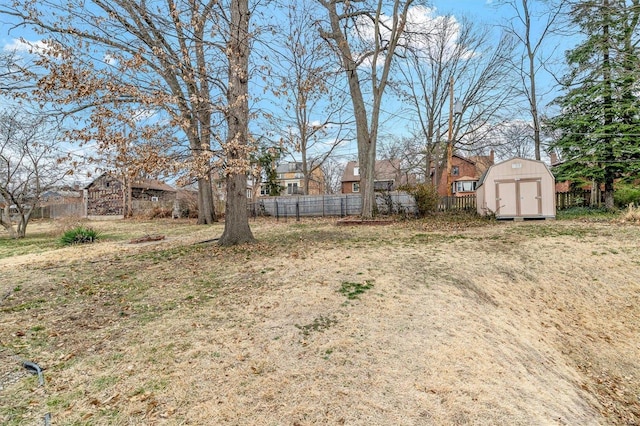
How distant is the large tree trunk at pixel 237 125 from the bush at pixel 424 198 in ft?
27.8

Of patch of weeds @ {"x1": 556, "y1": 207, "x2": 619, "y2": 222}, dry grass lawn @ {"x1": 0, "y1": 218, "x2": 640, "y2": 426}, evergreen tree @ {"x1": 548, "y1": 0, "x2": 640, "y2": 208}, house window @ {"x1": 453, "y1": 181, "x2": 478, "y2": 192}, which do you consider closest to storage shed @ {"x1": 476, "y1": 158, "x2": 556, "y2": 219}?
patch of weeds @ {"x1": 556, "y1": 207, "x2": 619, "y2": 222}

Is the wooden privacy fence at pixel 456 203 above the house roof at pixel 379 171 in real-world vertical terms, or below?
below

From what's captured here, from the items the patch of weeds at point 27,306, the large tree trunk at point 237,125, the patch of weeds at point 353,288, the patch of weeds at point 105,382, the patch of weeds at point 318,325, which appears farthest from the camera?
the large tree trunk at point 237,125

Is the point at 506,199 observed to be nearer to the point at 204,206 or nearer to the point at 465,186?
the point at 204,206

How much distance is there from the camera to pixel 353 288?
4.50 m

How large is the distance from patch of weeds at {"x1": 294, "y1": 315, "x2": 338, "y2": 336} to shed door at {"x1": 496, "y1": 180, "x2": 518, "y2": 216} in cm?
1174

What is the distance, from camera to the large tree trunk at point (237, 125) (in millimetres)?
6219

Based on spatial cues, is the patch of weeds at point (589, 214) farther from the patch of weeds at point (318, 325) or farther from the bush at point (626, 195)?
the patch of weeds at point (318, 325)

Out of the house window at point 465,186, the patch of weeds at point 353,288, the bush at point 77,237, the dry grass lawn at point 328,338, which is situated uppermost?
the house window at point 465,186

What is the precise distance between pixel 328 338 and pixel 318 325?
0.30 meters

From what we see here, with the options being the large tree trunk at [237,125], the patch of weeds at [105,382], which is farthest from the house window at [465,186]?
the patch of weeds at [105,382]

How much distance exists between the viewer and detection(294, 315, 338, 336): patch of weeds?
331cm

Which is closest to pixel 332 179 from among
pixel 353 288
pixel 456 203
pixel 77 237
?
pixel 456 203

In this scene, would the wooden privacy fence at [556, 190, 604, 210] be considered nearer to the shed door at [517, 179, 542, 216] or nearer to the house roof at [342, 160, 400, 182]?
the shed door at [517, 179, 542, 216]
